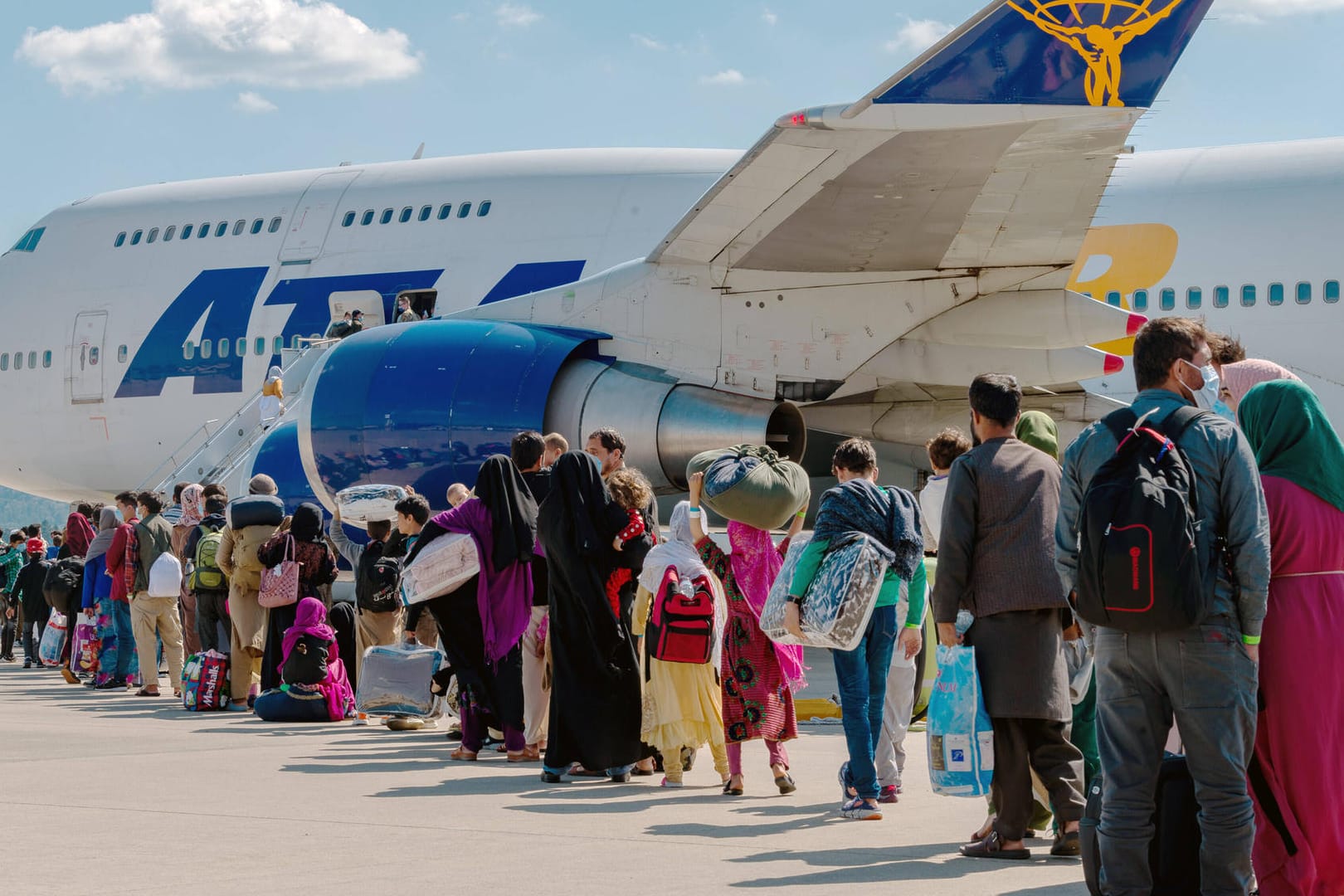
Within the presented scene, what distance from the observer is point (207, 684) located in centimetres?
957

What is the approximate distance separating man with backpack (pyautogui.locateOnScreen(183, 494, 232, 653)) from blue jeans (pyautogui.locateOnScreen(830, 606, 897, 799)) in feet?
18.3

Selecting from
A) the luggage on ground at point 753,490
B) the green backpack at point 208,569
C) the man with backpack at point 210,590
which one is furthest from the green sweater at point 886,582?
the green backpack at point 208,569

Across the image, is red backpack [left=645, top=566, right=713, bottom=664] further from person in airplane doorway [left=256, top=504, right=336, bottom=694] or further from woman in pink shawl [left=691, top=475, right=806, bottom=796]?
person in airplane doorway [left=256, top=504, right=336, bottom=694]

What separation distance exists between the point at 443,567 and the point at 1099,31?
193 inches

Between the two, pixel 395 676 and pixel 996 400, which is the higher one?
pixel 996 400

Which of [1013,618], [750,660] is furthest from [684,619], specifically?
[1013,618]

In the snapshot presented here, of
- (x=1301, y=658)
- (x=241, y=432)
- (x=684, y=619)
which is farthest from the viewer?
(x=241, y=432)

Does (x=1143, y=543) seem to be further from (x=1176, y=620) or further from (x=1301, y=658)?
(x=1301, y=658)

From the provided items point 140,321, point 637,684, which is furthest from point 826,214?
point 140,321

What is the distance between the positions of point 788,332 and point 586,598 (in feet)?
17.6

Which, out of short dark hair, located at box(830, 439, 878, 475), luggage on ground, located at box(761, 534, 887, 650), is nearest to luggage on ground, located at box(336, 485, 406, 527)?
short dark hair, located at box(830, 439, 878, 475)

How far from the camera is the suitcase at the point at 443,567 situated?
702 cm

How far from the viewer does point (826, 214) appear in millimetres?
10430

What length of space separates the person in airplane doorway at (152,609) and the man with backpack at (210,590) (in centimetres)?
34
